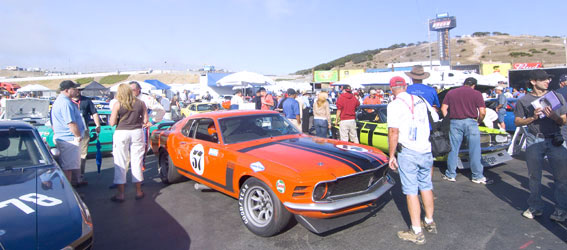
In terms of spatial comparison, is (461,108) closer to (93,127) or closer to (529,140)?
(529,140)

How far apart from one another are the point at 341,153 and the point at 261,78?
12007 millimetres

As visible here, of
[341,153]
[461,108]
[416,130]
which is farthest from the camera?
[461,108]

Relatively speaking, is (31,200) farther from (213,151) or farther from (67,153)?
(67,153)

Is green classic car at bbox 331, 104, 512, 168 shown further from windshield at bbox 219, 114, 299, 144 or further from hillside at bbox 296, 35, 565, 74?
hillside at bbox 296, 35, 565, 74

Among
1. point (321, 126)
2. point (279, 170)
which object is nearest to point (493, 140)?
point (321, 126)

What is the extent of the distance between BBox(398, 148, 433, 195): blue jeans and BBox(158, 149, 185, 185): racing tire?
3.78 meters

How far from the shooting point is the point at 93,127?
8336 millimetres

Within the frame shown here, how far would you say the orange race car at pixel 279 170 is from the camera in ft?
11.1

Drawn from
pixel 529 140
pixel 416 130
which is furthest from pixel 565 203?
pixel 416 130

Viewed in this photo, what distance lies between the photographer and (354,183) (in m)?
3.70

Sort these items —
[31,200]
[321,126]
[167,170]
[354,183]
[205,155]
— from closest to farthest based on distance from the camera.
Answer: [31,200]
[354,183]
[205,155]
[167,170]
[321,126]

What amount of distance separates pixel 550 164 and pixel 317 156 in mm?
2634

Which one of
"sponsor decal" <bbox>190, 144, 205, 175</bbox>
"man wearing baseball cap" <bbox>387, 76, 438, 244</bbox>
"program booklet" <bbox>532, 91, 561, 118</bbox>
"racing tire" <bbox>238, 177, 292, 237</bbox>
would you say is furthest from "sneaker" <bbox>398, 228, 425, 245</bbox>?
"sponsor decal" <bbox>190, 144, 205, 175</bbox>

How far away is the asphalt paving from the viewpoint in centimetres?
354
